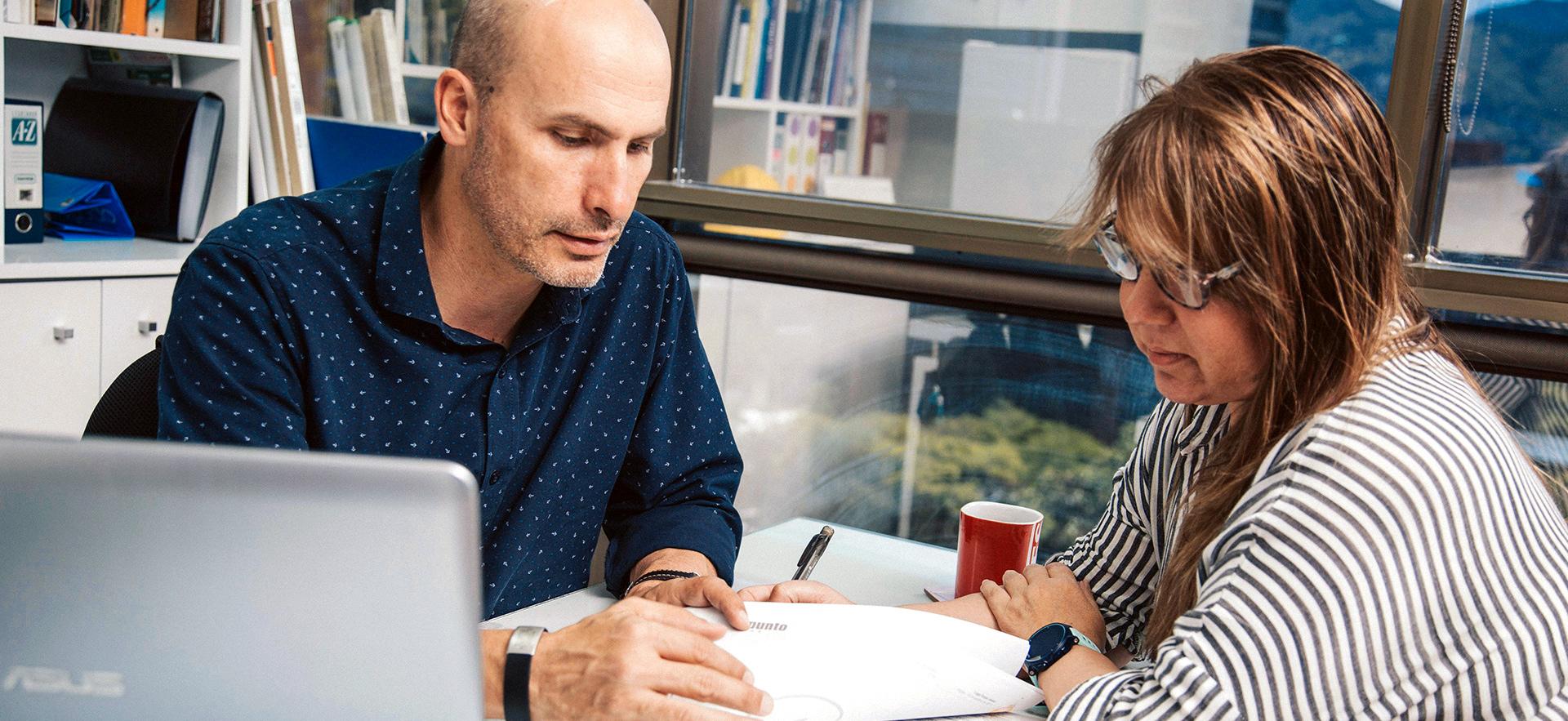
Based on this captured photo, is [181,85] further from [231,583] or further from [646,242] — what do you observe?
[231,583]

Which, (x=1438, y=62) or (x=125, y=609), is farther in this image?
(x=1438, y=62)

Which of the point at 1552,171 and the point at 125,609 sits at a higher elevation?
the point at 1552,171

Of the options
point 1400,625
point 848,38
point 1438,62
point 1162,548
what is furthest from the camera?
point 848,38

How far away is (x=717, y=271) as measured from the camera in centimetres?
277

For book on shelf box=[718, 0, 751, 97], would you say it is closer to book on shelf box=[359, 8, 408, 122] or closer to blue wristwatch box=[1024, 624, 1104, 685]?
book on shelf box=[359, 8, 408, 122]

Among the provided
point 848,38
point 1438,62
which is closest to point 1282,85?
point 1438,62

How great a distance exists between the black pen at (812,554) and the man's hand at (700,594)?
131 mm

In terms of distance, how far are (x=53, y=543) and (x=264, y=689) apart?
0.13 m

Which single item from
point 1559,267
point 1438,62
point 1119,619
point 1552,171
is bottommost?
point 1119,619

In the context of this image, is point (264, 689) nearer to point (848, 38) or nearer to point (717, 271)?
point (717, 271)

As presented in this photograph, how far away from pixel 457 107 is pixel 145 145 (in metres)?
1.43

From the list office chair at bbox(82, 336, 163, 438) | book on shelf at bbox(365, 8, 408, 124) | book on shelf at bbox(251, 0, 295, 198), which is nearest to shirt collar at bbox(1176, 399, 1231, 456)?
office chair at bbox(82, 336, 163, 438)

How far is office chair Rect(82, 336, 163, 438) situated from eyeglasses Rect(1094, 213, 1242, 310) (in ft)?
3.13

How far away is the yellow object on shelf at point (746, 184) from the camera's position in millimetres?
2754
